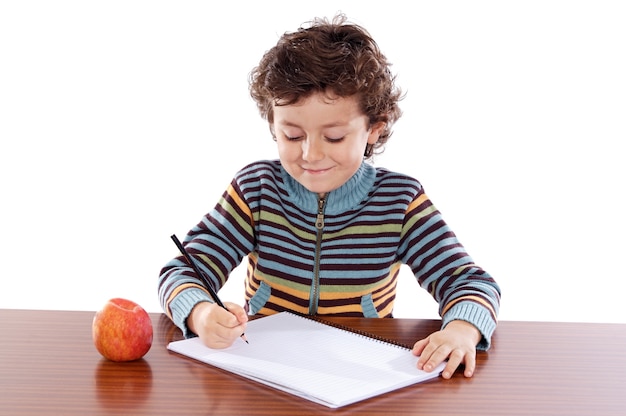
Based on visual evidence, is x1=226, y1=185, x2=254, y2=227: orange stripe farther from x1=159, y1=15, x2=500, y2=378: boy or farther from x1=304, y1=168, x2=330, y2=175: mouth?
x1=304, y1=168, x2=330, y2=175: mouth

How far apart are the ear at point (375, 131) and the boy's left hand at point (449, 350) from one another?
1.72ft

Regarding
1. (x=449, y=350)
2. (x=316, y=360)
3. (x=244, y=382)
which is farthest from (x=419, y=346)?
(x=244, y=382)

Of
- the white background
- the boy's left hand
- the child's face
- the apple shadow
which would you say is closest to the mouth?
the child's face

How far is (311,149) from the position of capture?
1442mm

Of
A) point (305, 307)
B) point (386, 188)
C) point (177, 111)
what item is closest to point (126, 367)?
Answer: point (305, 307)

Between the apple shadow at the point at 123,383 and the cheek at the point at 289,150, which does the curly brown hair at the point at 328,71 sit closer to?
the cheek at the point at 289,150

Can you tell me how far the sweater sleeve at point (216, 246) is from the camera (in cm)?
145

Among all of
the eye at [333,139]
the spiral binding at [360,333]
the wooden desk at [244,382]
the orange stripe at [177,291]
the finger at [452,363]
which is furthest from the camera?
the eye at [333,139]

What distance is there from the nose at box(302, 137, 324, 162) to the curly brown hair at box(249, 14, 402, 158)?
8 centimetres

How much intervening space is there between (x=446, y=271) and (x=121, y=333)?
657 millimetres

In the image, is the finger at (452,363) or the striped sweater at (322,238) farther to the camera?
the striped sweater at (322,238)

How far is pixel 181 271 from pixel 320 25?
1.91 feet

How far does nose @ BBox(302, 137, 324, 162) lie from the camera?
4.73 feet

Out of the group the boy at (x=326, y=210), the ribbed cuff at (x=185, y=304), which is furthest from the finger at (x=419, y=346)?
the ribbed cuff at (x=185, y=304)
